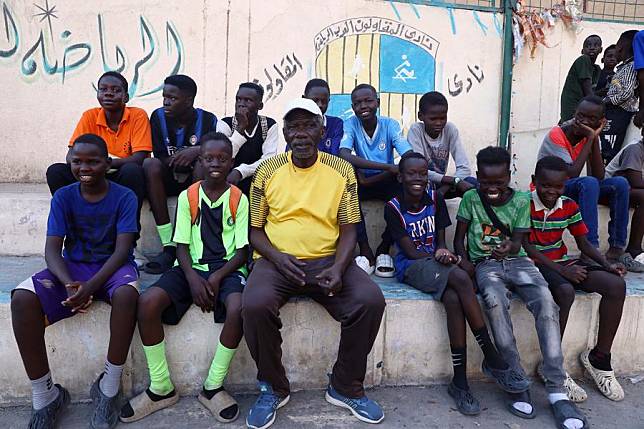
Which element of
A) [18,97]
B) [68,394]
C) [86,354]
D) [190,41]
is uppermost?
[190,41]

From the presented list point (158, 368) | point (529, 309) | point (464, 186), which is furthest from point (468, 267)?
point (158, 368)

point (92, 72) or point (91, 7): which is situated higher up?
point (91, 7)

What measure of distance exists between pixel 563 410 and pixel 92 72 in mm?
5284

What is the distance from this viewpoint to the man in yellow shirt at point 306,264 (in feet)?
8.52

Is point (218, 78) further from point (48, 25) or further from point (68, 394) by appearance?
point (68, 394)

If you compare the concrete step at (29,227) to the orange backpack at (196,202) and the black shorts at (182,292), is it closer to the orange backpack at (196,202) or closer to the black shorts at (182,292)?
the orange backpack at (196,202)

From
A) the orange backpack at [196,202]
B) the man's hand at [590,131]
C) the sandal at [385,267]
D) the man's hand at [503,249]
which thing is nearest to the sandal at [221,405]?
the orange backpack at [196,202]

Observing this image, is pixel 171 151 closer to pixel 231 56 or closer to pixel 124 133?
pixel 124 133

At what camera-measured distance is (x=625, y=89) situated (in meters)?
4.24

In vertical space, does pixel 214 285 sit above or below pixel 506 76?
below

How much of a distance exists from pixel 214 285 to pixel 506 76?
5237mm

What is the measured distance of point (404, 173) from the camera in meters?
3.29

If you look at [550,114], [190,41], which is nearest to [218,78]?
[190,41]

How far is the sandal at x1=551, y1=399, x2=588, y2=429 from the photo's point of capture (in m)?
2.59
